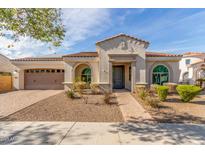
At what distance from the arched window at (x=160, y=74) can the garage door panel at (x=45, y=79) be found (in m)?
11.3

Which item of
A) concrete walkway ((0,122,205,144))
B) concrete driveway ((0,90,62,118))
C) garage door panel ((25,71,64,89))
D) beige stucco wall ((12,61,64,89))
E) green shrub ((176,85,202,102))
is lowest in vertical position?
concrete walkway ((0,122,205,144))

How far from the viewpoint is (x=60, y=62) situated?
60.7 ft

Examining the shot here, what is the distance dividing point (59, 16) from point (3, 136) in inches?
239

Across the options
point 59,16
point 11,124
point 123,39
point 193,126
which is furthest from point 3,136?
point 123,39

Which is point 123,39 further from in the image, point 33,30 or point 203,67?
point 203,67

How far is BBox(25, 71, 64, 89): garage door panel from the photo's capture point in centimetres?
1858

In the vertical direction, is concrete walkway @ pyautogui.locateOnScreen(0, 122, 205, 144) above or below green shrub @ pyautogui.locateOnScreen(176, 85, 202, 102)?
below

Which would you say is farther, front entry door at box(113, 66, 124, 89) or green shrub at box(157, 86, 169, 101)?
front entry door at box(113, 66, 124, 89)

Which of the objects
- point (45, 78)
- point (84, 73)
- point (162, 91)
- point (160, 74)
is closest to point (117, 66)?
point (84, 73)

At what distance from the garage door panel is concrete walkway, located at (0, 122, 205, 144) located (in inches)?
504

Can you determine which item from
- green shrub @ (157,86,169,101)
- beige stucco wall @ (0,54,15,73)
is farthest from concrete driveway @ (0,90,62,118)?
beige stucco wall @ (0,54,15,73)

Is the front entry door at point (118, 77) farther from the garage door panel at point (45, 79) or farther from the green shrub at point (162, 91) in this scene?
the green shrub at point (162, 91)

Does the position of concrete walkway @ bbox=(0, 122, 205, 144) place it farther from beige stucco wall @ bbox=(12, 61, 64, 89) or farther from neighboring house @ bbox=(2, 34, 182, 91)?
beige stucco wall @ bbox=(12, 61, 64, 89)

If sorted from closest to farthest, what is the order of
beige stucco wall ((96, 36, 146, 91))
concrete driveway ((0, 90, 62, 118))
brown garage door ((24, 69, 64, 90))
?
concrete driveway ((0, 90, 62, 118)) < beige stucco wall ((96, 36, 146, 91)) < brown garage door ((24, 69, 64, 90))
